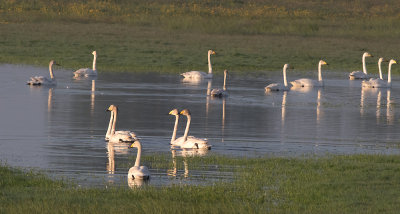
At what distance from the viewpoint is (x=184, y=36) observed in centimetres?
5184

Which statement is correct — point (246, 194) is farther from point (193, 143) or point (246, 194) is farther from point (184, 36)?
point (184, 36)

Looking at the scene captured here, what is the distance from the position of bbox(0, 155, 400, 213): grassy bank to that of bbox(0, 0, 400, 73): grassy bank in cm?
2323

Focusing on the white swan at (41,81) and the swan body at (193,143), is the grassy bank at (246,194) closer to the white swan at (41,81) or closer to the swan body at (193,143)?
the swan body at (193,143)

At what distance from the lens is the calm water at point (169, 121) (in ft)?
53.4

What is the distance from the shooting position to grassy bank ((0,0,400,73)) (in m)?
41.4

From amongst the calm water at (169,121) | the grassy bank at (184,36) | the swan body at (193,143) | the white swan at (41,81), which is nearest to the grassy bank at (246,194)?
the calm water at (169,121)

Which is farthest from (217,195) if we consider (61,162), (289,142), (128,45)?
(128,45)

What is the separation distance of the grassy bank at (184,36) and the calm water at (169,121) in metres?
5.87

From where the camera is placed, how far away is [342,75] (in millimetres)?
38906

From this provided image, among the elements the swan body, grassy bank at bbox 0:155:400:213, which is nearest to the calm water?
the swan body

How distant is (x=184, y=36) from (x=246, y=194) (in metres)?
39.2

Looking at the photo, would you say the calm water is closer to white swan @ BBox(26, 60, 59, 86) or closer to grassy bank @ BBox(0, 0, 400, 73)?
white swan @ BBox(26, 60, 59, 86)

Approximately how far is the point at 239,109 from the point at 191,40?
24.4 meters

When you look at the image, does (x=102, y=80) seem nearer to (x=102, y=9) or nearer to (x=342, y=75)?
(x=342, y=75)
